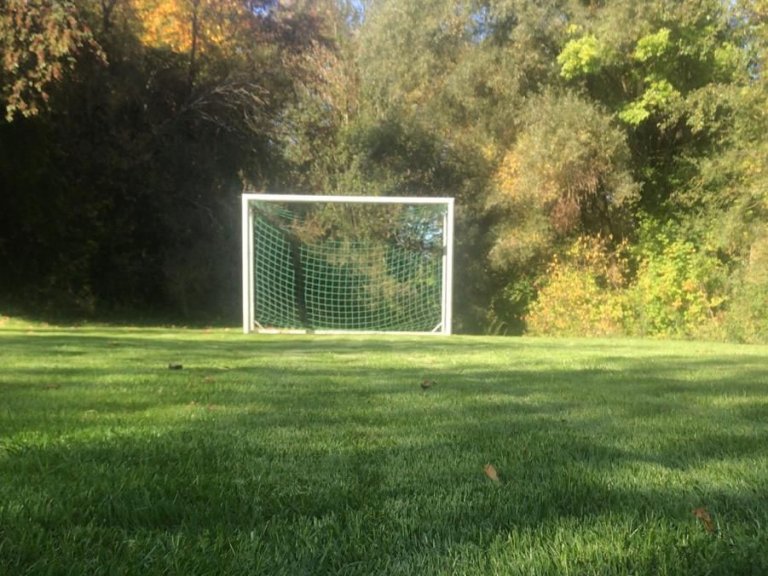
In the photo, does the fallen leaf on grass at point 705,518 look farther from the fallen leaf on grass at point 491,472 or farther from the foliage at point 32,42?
the foliage at point 32,42

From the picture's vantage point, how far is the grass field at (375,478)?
1886mm

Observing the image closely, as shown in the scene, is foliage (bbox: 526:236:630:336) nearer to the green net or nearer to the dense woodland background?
the dense woodland background

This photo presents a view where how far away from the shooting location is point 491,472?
267 centimetres

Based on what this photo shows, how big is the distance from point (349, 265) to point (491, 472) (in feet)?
46.3

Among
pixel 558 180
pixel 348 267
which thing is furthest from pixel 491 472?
pixel 558 180

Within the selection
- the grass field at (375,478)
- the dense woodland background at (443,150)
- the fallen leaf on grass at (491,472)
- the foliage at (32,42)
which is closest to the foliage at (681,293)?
the dense woodland background at (443,150)

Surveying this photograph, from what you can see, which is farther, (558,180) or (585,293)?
(585,293)

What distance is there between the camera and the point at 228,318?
18.2m

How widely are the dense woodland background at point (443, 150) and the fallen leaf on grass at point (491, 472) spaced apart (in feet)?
45.1

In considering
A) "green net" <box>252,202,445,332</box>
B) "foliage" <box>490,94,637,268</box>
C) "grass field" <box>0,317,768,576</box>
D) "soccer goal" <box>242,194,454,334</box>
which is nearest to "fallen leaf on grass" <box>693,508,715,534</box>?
"grass field" <box>0,317,768,576</box>

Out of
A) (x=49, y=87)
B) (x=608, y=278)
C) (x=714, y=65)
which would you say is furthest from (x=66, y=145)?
(x=714, y=65)

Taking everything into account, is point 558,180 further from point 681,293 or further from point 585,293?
point 681,293

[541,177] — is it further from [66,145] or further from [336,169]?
[66,145]

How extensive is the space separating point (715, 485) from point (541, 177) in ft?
50.3
